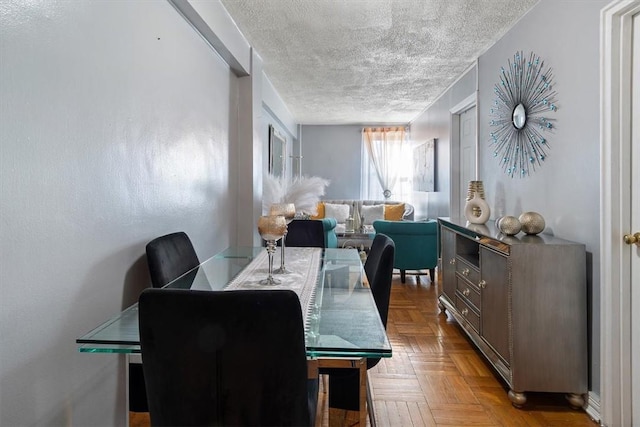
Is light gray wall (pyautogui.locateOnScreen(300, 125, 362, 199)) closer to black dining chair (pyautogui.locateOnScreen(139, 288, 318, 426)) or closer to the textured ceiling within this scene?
the textured ceiling

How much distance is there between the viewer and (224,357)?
90 centimetres

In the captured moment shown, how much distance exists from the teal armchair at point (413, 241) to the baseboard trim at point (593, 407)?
2.39 metres

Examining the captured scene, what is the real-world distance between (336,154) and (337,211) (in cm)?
124

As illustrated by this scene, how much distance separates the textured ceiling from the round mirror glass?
Result: 0.63m

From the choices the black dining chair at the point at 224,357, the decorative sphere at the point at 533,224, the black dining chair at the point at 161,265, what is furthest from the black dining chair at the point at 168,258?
the decorative sphere at the point at 533,224

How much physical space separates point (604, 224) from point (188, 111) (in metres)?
2.23

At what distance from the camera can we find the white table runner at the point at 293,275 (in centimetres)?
150

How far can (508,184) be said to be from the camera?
9.68 ft

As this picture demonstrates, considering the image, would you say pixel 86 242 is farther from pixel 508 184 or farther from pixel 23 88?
pixel 508 184

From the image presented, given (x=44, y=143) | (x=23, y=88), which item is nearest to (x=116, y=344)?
(x=44, y=143)

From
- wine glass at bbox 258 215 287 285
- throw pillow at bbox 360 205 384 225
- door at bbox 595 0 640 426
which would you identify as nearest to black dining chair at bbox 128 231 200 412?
wine glass at bbox 258 215 287 285

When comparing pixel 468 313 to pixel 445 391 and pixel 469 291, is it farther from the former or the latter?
pixel 445 391

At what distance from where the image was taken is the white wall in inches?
42.0

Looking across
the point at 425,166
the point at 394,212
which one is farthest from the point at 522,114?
the point at 394,212
